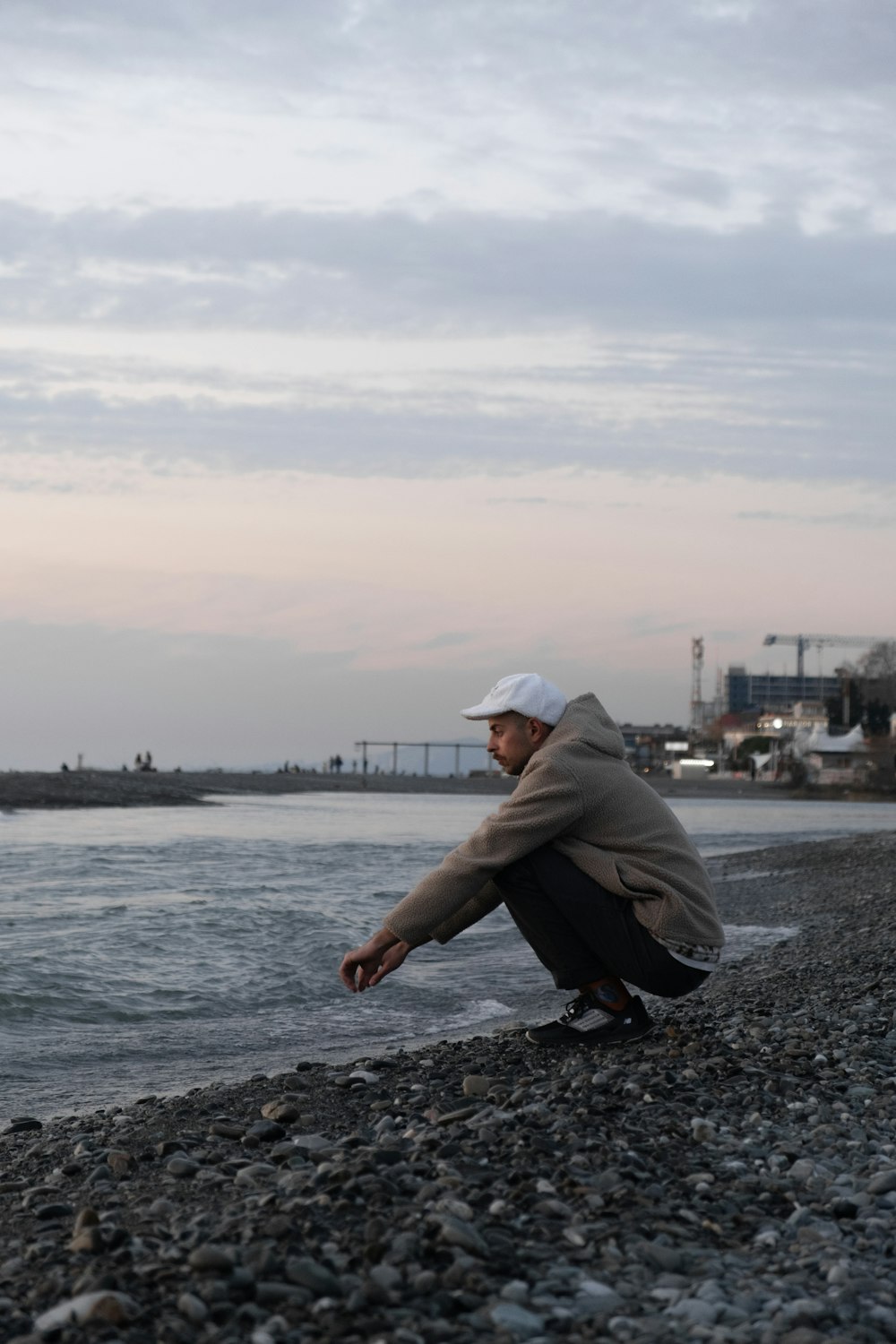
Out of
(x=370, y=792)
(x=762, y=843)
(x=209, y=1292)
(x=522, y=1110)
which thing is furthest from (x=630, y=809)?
(x=370, y=792)

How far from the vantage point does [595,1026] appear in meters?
5.07

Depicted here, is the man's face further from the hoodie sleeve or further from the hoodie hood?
the hoodie sleeve

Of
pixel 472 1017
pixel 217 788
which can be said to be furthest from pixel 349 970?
pixel 217 788

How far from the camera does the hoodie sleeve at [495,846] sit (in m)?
4.50

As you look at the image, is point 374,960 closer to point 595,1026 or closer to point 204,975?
point 595,1026

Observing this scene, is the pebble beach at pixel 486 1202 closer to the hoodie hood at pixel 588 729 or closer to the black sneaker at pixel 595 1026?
the black sneaker at pixel 595 1026

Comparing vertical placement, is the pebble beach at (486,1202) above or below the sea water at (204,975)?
above

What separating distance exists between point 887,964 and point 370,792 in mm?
70961

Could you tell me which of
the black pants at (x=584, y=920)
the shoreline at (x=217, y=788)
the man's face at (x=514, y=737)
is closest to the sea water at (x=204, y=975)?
the black pants at (x=584, y=920)

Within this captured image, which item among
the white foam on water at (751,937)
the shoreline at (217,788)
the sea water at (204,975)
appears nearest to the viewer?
the sea water at (204,975)

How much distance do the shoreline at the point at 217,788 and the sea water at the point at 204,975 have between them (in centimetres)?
2506

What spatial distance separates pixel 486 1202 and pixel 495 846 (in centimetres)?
158

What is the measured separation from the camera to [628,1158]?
3.52m

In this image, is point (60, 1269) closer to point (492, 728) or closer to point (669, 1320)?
point (669, 1320)
